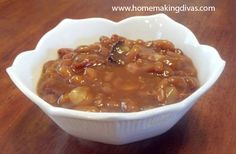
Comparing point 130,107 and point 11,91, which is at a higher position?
point 130,107

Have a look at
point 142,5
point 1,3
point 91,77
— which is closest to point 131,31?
point 91,77

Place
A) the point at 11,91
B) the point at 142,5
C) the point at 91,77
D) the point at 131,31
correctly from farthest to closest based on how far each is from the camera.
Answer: the point at 142,5 < the point at 131,31 < the point at 11,91 < the point at 91,77

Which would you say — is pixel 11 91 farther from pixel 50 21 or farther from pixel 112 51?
pixel 50 21

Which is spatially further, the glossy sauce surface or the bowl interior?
the bowl interior

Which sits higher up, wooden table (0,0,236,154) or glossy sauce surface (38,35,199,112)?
glossy sauce surface (38,35,199,112)

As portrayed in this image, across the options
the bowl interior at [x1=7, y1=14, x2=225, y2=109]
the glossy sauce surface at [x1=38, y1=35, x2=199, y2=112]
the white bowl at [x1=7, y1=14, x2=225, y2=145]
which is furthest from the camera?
the bowl interior at [x1=7, y1=14, x2=225, y2=109]
